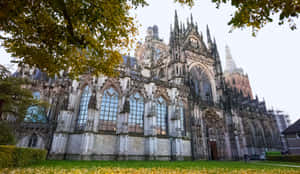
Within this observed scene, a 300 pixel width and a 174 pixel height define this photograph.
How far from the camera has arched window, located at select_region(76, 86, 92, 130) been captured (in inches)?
695

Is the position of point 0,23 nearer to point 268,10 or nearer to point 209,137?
point 268,10

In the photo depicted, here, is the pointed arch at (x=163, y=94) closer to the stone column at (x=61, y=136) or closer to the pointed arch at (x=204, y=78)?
the pointed arch at (x=204, y=78)

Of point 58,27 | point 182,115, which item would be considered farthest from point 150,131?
point 58,27

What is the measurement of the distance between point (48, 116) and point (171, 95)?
17272mm

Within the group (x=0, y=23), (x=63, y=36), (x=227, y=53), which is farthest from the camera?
(x=227, y=53)

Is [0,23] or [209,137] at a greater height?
[0,23]

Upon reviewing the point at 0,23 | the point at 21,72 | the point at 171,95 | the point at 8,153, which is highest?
the point at 21,72

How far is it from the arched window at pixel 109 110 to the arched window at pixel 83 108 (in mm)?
1710

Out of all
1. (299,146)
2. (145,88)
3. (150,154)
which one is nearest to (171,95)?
(145,88)

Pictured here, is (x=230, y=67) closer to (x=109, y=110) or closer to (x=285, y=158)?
(x=285, y=158)

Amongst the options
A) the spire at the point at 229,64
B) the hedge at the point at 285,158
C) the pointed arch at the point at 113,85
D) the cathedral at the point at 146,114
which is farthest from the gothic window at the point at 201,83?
the spire at the point at 229,64

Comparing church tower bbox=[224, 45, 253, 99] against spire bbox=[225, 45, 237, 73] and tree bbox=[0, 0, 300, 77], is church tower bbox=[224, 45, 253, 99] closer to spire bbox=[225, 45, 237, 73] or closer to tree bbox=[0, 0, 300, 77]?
spire bbox=[225, 45, 237, 73]

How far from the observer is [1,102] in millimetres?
9125

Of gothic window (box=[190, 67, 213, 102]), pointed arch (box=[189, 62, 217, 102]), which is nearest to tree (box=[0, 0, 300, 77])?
gothic window (box=[190, 67, 213, 102])
